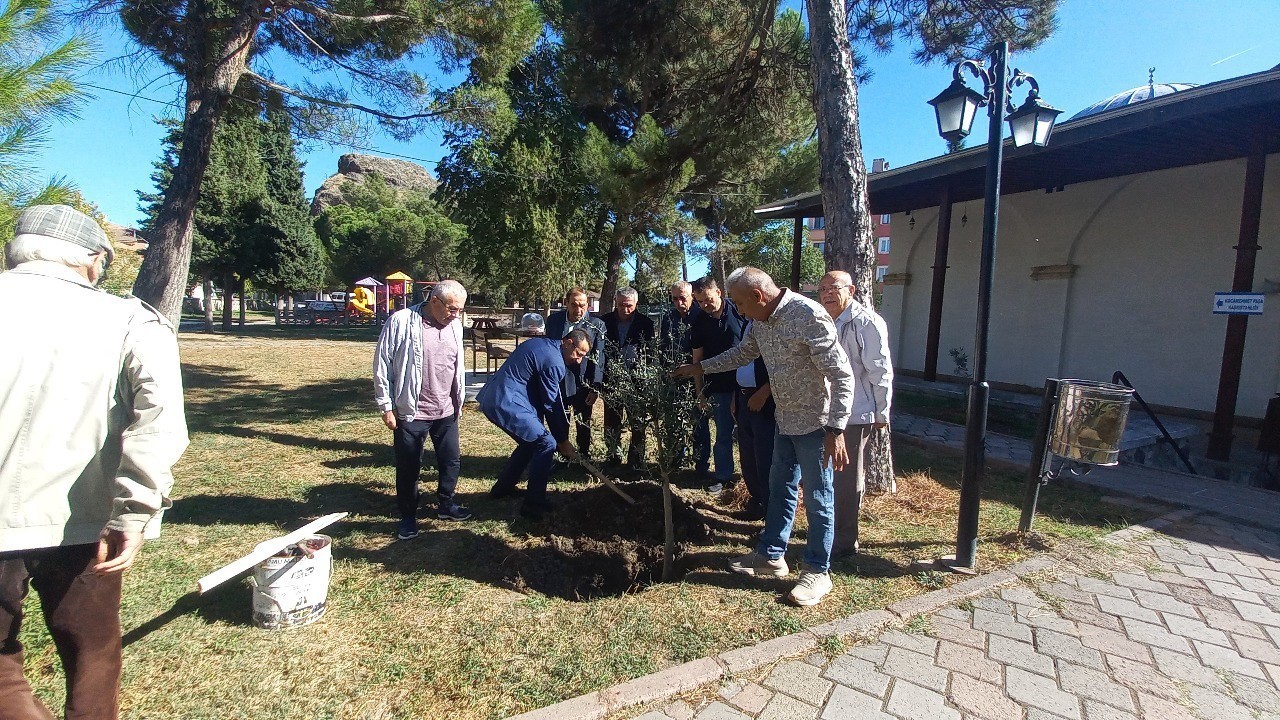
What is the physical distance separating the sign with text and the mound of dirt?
5.85 metres

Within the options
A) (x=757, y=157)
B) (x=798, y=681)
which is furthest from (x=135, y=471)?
(x=757, y=157)

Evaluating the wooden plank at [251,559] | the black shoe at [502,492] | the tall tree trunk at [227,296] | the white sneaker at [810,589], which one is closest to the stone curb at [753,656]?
the white sneaker at [810,589]

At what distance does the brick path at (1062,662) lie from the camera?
2.18 m

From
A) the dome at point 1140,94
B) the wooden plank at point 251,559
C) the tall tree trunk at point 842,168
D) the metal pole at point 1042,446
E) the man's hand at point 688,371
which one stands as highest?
the dome at point 1140,94

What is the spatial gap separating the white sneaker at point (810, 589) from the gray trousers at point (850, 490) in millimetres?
469

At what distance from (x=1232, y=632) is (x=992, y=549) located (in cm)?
109

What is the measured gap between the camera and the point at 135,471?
1.57 m

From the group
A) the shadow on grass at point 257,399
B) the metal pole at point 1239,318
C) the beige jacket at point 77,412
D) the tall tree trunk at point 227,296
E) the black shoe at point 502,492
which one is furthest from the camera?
the tall tree trunk at point 227,296

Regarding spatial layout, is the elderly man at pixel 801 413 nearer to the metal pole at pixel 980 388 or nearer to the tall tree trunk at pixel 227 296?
the metal pole at pixel 980 388

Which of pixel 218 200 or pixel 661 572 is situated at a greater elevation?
pixel 218 200

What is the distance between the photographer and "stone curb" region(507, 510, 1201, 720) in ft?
6.96

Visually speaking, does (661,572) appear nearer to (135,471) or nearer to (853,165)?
(135,471)

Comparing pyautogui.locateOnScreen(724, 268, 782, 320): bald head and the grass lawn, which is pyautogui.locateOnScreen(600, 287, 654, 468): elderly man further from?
pyautogui.locateOnScreen(724, 268, 782, 320): bald head

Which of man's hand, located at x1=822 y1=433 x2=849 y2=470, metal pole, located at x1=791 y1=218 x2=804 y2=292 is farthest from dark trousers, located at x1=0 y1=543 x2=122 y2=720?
metal pole, located at x1=791 y1=218 x2=804 y2=292
